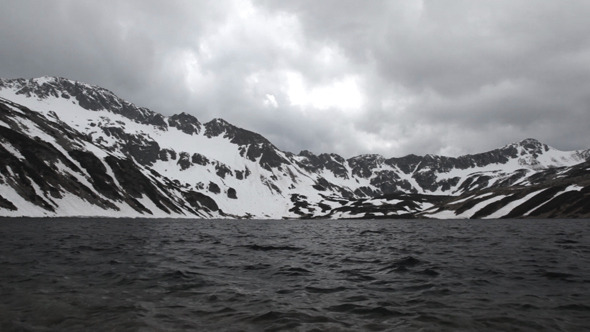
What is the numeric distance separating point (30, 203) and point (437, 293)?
108408mm

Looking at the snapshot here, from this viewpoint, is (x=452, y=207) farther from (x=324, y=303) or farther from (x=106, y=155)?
(x=324, y=303)

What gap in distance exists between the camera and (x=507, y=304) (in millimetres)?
13742

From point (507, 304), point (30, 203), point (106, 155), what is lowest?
point (507, 304)

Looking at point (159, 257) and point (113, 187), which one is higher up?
point (113, 187)

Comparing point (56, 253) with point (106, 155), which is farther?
point (106, 155)

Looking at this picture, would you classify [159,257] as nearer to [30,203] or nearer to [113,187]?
[30,203]

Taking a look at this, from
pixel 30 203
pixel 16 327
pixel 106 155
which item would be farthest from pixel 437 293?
pixel 106 155

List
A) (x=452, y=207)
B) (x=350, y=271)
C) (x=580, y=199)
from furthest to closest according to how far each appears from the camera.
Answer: (x=452, y=207), (x=580, y=199), (x=350, y=271)

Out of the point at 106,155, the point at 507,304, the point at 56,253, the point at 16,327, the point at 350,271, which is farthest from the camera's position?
the point at 106,155

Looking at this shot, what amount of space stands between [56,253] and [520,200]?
593 ft

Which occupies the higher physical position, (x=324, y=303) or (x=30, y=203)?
(x=30, y=203)

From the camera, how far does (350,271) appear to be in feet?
72.3

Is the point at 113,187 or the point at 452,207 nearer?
the point at 113,187

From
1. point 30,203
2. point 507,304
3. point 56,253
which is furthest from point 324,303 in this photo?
point 30,203
